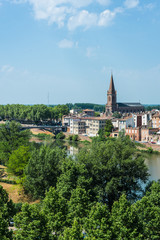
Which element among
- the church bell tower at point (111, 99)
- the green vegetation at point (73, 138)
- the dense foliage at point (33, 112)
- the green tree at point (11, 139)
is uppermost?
the church bell tower at point (111, 99)

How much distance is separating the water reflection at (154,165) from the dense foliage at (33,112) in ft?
177

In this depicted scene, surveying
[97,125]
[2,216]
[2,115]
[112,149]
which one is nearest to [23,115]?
[2,115]

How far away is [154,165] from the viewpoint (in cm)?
4475

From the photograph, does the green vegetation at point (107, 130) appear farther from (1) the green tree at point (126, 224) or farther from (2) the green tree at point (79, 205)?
(1) the green tree at point (126, 224)

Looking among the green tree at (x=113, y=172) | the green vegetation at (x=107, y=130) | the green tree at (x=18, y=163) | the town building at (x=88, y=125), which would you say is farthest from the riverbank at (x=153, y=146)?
the green tree at (x=18, y=163)

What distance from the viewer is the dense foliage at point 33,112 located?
97.8 metres

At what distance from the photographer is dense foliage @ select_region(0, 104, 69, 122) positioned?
9780cm

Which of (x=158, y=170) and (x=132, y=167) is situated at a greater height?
(x=132, y=167)

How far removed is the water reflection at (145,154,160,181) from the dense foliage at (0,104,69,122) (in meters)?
53.8

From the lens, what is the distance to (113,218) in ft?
47.4

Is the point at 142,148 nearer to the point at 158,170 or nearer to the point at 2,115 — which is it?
the point at 158,170

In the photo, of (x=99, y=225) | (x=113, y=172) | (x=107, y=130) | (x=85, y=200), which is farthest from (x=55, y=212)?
(x=107, y=130)

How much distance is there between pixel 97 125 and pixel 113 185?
188 ft

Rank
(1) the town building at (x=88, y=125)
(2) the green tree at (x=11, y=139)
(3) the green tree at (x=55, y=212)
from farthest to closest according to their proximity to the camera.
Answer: (1) the town building at (x=88, y=125)
(2) the green tree at (x=11, y=139)
(3) the green tree at (x=55, y=212)
